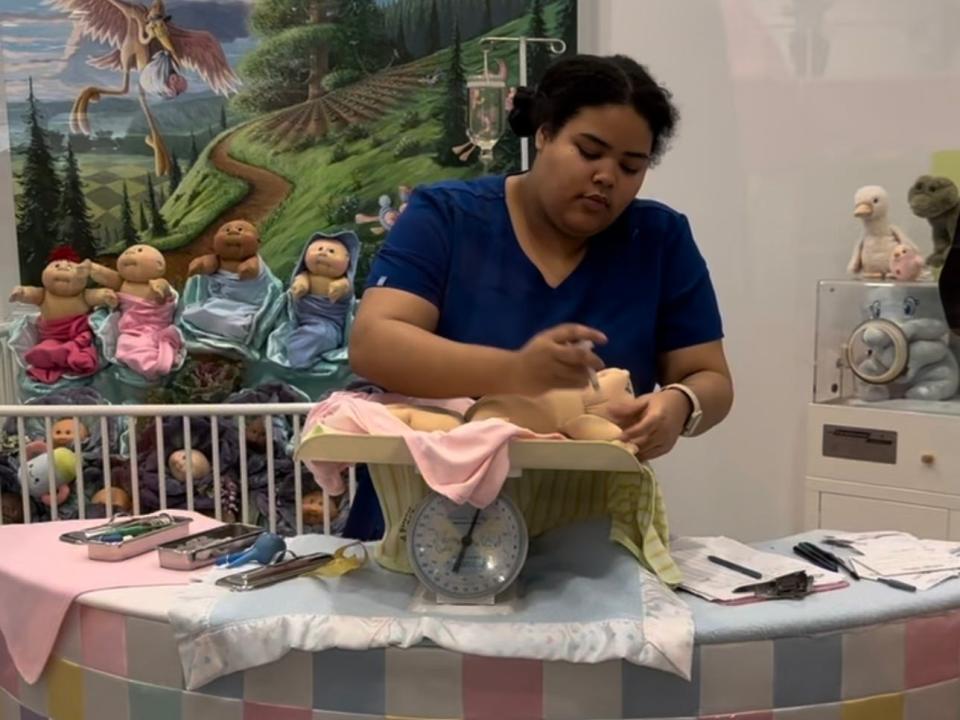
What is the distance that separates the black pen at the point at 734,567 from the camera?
986 mm

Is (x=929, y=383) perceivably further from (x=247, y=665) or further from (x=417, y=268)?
(x=247, y=665)

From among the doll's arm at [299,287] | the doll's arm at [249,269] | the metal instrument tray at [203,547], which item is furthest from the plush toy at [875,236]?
the metal instrument tray at [203,547]

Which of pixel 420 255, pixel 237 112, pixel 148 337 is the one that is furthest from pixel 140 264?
pixel 420 255

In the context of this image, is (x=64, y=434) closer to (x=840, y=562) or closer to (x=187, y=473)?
(x=187, y=473)

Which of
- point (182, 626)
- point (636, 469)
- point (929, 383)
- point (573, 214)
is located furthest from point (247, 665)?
point (929, 383)

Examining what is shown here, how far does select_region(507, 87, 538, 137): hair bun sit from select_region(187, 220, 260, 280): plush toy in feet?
4.81

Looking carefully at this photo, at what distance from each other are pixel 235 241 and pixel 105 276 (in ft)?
1.05

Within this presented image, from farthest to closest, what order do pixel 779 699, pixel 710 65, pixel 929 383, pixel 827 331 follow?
1. pixel 710 65
2. pixel 827 331
3. pixel 929 383
4. pixel 779 699

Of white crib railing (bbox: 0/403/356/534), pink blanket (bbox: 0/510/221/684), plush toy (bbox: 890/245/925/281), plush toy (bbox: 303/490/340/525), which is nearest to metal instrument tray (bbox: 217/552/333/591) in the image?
pink blanket (bbox: 0/510/221/684)

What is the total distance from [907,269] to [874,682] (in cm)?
159

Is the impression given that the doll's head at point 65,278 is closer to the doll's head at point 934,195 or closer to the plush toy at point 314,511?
the plush toy at point 314,511

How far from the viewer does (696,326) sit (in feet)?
3.69

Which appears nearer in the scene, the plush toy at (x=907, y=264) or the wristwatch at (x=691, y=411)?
the wristwatch at (x=691, y=411)

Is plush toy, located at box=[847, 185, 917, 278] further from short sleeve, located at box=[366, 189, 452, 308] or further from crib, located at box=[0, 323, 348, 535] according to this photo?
short sleeve, located at box=[366, 189, 452, 308]
